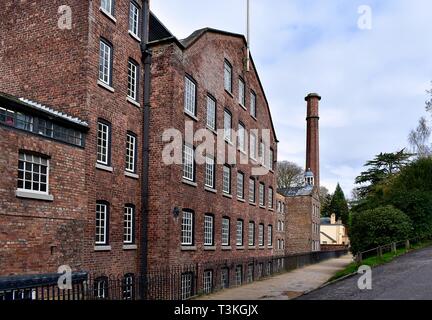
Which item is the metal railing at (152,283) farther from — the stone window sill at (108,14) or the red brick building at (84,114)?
the stone window sill at (108,14)

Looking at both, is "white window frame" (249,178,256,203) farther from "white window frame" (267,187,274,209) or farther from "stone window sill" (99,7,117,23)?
"stone window sill" (99,7,117,23)

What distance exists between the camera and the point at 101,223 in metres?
16.9

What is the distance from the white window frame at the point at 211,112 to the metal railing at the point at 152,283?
23.3 feet

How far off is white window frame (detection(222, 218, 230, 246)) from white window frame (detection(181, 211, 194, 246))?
170 inches

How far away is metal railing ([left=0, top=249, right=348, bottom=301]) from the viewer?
1244 cm

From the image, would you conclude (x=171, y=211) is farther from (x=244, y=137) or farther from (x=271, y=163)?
(x=271, y=163)

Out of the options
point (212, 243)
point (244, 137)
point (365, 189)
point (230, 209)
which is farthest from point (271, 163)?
point (365, 189)

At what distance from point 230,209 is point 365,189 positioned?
48647 mm

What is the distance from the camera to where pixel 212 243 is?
2388cm

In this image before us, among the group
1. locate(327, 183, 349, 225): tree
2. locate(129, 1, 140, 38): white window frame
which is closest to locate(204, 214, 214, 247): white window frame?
locate(129, 1, 140, 38): white window frame

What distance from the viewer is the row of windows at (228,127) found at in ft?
72.2

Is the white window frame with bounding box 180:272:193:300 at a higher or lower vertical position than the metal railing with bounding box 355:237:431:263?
lower

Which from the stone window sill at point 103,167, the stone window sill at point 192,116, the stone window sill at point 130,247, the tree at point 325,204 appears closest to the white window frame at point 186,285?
the stone window sill at point 130,247

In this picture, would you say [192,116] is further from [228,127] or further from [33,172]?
[33,172]
